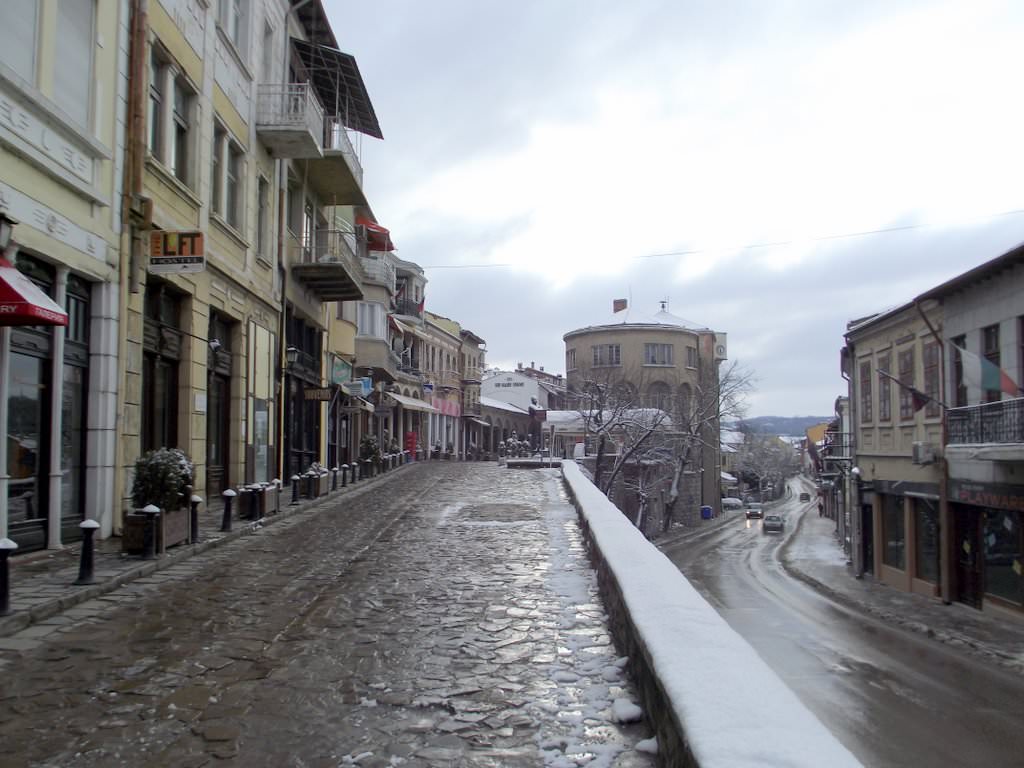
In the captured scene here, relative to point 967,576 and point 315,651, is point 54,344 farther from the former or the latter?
point 967,576

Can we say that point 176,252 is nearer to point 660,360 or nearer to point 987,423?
point 987,423

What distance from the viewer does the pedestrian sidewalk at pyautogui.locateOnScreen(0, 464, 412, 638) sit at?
7027 mm

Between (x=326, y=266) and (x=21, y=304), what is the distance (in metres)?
13.5

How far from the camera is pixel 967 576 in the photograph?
21344mm

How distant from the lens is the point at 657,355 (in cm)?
6206

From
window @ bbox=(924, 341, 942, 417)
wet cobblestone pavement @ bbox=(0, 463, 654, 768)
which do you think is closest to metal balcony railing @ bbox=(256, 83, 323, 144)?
wet cobblestone pavement @ bbox=(0, 463, 654, 768)

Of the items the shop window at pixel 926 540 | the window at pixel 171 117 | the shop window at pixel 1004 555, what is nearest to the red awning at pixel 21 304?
the window at pixel 171 117

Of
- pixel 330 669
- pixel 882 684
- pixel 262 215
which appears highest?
pixel 262 215

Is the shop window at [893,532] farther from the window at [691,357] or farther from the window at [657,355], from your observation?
the window at [691,357]

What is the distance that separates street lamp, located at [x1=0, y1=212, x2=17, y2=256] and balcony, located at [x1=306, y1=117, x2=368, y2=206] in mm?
13277

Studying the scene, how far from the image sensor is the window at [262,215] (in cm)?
1928

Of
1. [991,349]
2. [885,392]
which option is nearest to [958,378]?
[991,349]

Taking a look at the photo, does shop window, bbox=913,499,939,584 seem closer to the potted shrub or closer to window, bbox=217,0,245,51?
the potted shrub

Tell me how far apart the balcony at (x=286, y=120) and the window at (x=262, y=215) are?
2.77ft
